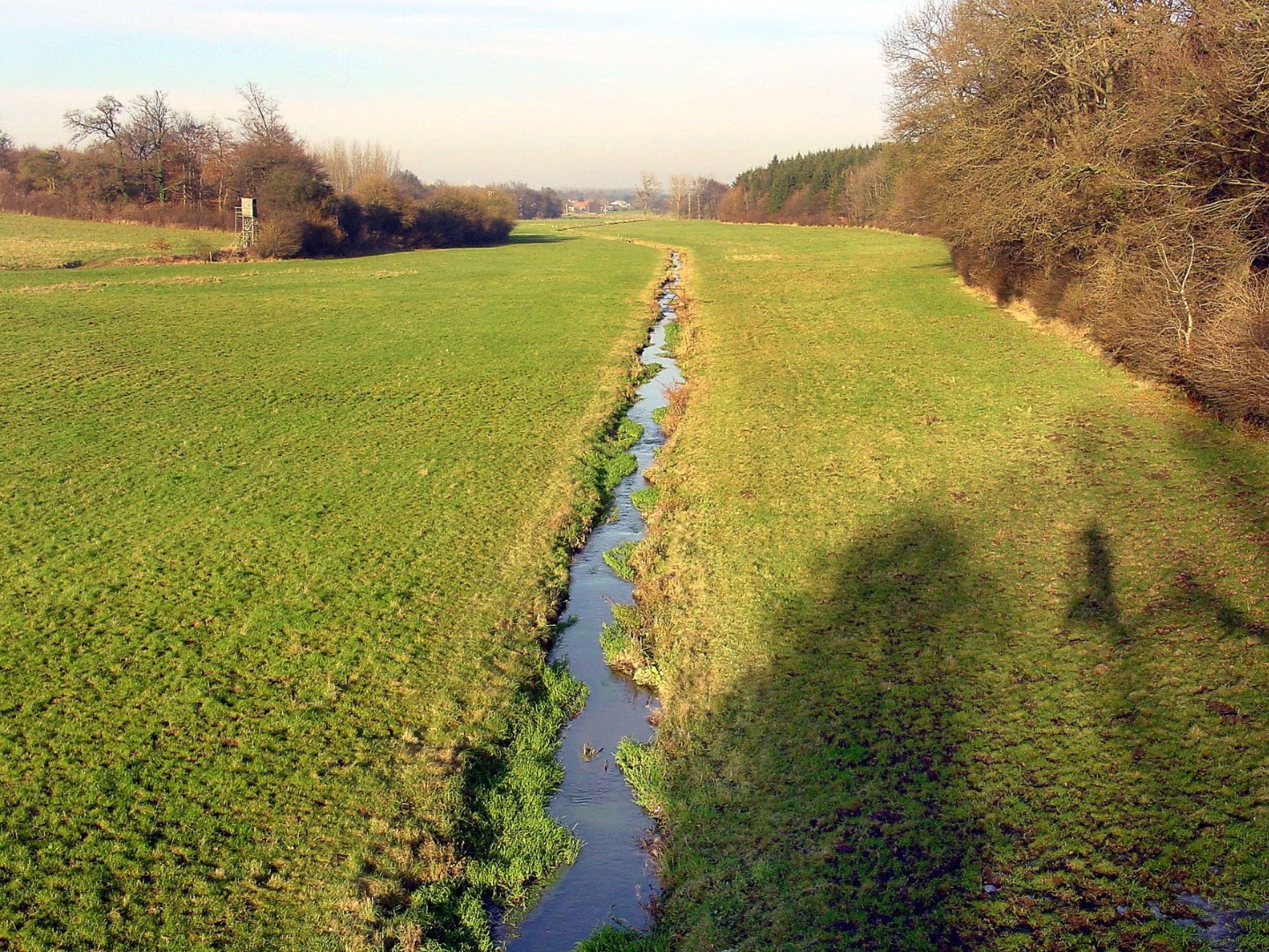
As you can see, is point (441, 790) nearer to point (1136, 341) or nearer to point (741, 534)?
point (741, 534)

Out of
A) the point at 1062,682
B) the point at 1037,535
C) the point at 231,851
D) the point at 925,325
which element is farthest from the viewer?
the point at 925,325

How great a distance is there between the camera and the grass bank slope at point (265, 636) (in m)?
6.50

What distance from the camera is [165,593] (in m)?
10.5

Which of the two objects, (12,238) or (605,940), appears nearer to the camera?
(605,940)

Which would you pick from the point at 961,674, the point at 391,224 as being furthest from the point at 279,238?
the point at 961,674

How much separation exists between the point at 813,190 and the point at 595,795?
12675 cm

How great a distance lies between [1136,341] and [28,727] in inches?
840

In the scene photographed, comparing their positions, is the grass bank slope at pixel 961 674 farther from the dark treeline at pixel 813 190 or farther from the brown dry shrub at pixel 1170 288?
the dark treeline at pixel 813 190

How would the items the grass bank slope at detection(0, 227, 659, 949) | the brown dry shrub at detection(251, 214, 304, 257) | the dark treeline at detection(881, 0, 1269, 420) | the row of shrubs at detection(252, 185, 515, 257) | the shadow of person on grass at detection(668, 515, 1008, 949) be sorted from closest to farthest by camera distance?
the shadow of person on grass at detection(668, 515, 1008, 949) < the grass bank slope at detection(0, 227, 659, 949) < the dark treeline at detection(881, 0, 1269, 420) < the brown dry shrub at detection(251, 214, 304, 257) < the row of shrubs at detection(252, 185, 515, 257)

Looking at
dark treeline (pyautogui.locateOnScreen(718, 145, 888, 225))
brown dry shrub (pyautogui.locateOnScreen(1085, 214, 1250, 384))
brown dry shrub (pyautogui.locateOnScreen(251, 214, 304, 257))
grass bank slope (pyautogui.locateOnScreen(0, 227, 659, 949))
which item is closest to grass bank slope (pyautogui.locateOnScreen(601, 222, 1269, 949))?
brown dry shrub (pyautogui.locateOnScreen(1085, 214, 1250, 384))

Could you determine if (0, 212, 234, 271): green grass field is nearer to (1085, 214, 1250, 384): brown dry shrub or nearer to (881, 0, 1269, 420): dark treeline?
(881, 0, 1269, 420): dark treeline

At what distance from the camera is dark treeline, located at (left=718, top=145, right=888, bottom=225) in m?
110

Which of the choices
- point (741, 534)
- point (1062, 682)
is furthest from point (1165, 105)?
point (1062, 682)

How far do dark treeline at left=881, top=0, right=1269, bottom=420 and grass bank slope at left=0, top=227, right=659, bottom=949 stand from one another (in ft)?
40.3
